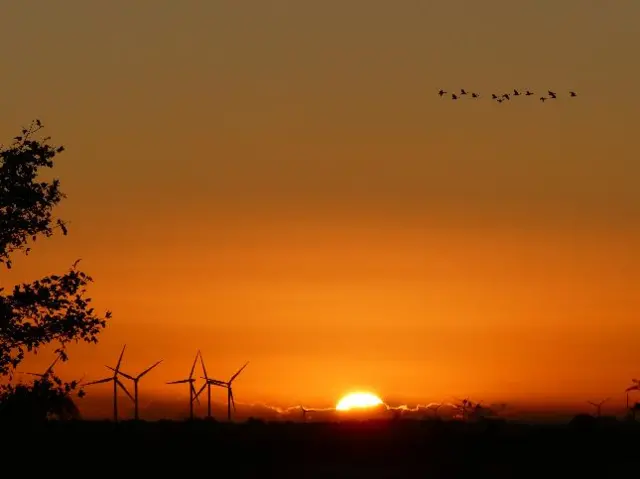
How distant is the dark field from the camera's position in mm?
109938

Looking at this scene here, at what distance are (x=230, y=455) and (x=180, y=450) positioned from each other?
4.32 metres

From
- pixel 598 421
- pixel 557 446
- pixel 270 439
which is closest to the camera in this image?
pixel 557 446

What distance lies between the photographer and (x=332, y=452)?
119688 mm

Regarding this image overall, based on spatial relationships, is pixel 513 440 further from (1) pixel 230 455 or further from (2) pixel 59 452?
(2) pixel 59 452

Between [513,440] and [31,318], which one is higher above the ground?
[31,318]

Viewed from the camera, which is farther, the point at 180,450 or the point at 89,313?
the point at 180,450

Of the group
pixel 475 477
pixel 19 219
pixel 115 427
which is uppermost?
pixel 19 219

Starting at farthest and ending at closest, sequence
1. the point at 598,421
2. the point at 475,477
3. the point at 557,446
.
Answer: the point at 598,421, the point at 557,446, the point at 475,477

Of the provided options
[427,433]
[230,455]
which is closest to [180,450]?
[230,455]

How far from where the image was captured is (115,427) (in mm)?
133125

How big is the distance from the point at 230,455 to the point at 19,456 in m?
18.3

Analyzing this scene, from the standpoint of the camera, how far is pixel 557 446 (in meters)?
115

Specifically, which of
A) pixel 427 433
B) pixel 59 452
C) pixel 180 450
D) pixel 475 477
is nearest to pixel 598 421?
pixel 427 433

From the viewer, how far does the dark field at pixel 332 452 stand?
110 m
